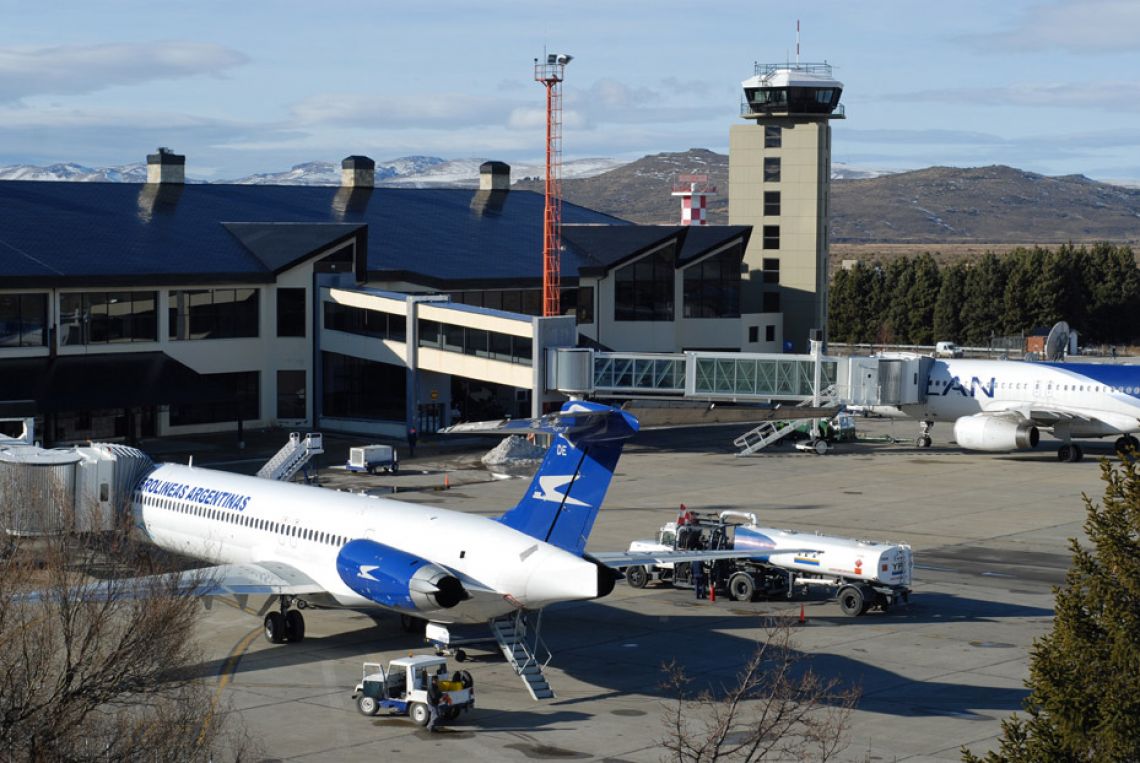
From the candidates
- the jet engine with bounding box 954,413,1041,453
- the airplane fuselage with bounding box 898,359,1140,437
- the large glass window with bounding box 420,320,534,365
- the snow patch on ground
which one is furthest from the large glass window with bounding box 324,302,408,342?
the jet engine with bounding box 954,413,1041,453

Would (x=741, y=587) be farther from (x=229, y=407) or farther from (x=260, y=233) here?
(x=260, y=233)

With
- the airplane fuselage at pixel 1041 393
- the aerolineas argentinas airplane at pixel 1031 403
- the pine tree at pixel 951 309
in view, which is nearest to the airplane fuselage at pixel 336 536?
the aerolineas argentinas airplane at pixel 1031 403

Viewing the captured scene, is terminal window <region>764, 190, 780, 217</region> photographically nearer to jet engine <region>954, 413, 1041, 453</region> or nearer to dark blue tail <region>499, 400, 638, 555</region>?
jet engine <region>954, 413, 1041, 453</region>

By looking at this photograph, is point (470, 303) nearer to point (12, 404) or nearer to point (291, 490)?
point (12, 404)

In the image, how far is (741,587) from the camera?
4956 cm

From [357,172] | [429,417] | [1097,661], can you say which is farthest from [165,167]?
[1097,661]

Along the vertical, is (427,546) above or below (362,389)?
below

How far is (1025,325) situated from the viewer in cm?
15238

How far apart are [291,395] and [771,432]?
28.3 m

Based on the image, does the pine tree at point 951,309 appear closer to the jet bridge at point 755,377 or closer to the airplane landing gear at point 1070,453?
the jet bridge at point 755,377

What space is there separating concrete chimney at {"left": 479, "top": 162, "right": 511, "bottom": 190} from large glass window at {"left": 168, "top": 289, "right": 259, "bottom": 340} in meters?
37.2

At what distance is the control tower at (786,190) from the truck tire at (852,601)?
67.1 meters

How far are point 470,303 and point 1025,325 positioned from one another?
73.6 meters

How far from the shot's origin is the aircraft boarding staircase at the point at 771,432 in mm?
85438
